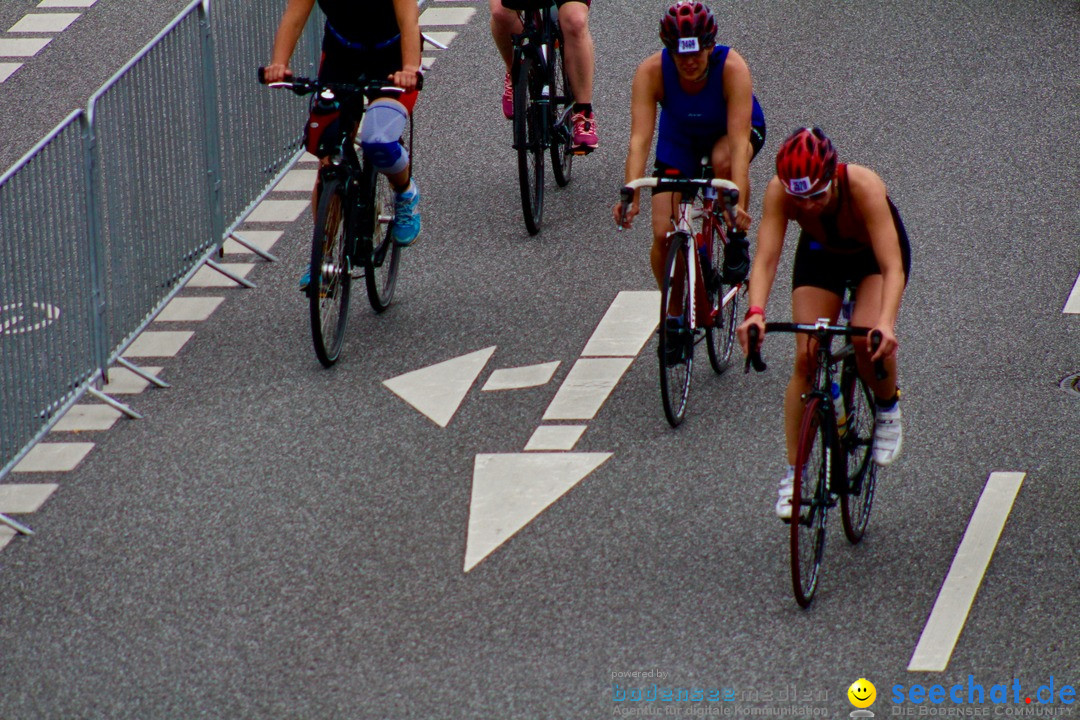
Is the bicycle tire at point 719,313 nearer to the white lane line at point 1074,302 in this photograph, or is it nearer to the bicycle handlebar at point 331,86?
the bicycle handlebar at point 331,86

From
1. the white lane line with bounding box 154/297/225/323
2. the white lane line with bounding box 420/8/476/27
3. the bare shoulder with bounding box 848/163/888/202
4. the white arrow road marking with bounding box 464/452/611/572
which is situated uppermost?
the bare shoulder with bounding box 848/163/888/202

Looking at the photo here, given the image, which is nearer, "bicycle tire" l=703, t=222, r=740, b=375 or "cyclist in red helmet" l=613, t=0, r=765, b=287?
"cyclist in red helmet" l=613, t=0, r=765, b=287

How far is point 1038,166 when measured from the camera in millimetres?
12344

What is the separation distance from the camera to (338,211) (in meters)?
9.52

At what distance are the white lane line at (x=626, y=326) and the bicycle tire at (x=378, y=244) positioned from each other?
1.30 meters

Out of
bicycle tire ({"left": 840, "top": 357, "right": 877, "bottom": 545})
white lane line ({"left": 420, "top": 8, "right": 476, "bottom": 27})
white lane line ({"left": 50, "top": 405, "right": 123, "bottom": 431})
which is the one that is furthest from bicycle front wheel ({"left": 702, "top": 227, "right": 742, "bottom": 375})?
white lane line ({"left": 420, "top": 8, "right": 476, "bottom": 27})

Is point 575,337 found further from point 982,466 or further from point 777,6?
point 777,6

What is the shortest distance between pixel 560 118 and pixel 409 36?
244 cm

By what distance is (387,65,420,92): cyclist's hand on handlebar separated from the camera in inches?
371

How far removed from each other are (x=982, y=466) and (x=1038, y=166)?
449cm

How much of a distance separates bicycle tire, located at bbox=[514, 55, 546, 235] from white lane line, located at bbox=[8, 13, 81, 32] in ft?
19.5

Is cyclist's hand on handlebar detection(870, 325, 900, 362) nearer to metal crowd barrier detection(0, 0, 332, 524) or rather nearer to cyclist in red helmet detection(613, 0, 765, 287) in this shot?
cyclist in red helmet detection(613, 0, 765, 287)

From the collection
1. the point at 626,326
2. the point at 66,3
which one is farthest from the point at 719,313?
the point at 66,3

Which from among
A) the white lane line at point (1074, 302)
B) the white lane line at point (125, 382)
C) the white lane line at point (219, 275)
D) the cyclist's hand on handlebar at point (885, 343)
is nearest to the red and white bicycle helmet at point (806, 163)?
the cyclist's hand on handlebar at point (885, 343)
